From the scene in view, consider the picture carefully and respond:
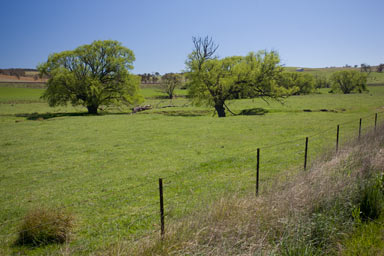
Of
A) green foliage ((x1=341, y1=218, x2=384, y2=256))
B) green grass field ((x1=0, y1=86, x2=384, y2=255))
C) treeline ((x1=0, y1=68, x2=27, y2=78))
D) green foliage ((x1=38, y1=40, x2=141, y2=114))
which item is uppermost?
treeline ((x1=0, y1=68, x2=27, y2=78))

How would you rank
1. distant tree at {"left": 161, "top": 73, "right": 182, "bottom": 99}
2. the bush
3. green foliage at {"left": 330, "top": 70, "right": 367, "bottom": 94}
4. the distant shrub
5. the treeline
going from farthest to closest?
the treeline
the distant shrub
distant tree at {"left": 161, "top": 73, "right": 182, "bottom": 99}
green foliage at {"left": 330, "top": 70, "right": 367, "bottom": 94}
the bush

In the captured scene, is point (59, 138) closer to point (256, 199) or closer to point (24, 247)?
point (24, 247)

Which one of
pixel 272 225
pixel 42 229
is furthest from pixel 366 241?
pixel 42 229

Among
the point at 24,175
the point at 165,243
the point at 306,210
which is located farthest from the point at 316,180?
the point at 24,175

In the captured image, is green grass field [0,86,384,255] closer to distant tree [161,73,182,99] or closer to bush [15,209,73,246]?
bush [15,209,73,246]

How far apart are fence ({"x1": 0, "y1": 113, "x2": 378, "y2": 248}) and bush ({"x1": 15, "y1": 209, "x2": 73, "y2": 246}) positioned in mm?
416

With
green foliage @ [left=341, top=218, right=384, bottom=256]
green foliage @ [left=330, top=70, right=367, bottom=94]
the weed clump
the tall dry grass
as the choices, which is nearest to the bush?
the tall dry grass

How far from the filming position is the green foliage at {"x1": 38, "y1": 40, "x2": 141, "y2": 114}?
4572cm

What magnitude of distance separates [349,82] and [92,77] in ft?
302

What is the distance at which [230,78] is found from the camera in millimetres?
41562

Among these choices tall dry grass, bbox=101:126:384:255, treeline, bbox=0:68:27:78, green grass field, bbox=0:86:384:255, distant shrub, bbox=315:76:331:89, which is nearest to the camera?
tall dry grass, bbox=101:126:384:255

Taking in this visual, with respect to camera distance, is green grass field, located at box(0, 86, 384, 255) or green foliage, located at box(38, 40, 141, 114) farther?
green foliage, located at box(38, 40, 141, 114)

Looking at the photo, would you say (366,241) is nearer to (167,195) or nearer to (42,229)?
(167,195)

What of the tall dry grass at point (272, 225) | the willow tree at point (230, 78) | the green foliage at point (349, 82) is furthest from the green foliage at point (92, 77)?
the green foliage at point (349, 82)
